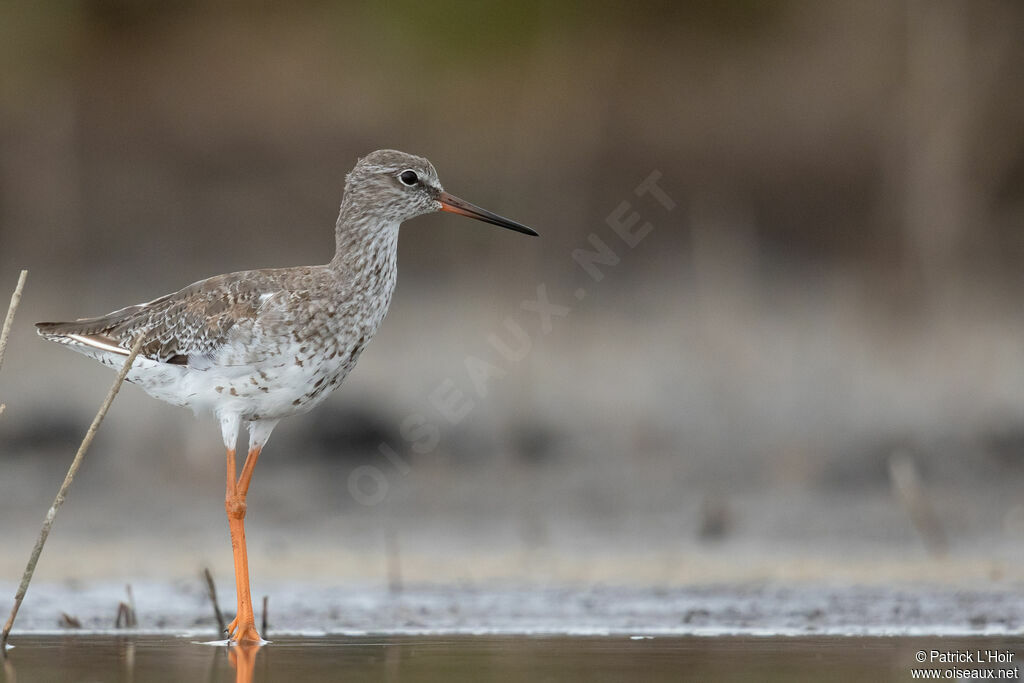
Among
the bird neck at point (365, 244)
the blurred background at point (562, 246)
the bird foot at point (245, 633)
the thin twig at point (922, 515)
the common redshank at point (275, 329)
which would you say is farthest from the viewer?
the blurred background at point (562, 246)

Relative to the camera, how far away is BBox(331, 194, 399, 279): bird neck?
9.58 m

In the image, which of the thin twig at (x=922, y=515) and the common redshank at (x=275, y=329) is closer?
the common redshank at (x=275, y=329)

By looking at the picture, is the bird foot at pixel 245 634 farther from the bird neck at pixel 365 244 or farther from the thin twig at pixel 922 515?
the thin twig at pixel 922 515

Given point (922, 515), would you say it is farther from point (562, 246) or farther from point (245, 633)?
point (562, 246)

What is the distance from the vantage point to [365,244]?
964 centimetres

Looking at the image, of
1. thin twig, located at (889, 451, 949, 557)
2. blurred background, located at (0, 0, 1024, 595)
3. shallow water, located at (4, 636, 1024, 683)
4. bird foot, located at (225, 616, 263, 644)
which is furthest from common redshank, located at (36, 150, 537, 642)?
thin twig, located at (889, 451, 949, 557)

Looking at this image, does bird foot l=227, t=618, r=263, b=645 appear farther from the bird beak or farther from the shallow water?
the bird beak

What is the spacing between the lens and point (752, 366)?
15594 mm

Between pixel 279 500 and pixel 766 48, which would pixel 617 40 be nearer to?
pixel 766 48

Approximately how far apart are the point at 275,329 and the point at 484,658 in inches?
87.1

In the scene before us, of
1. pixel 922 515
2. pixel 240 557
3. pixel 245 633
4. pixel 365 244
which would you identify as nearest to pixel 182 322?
pixel 365 244

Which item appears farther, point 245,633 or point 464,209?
point 464,209

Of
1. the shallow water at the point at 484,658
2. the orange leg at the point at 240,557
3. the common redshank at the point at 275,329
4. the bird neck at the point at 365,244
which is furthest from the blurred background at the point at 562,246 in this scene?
the shallow water at the point at 484,658

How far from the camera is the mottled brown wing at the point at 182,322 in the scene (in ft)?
31.0
